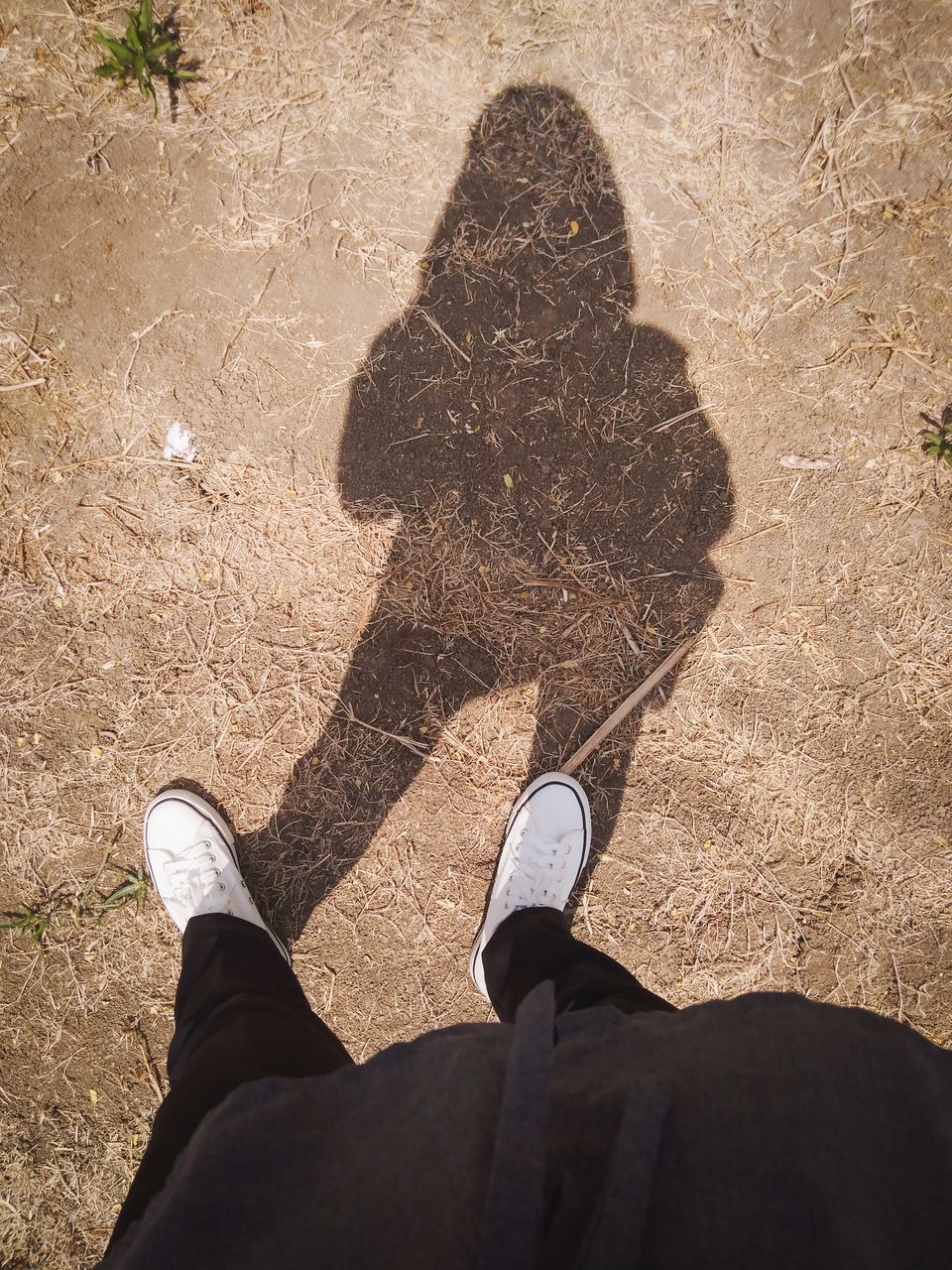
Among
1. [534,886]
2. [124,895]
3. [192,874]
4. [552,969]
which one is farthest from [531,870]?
[124,895]

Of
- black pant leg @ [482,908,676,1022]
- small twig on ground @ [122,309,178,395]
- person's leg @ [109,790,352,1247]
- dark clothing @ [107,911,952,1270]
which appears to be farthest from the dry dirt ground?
dark clothing @ [107,911,952,1270]

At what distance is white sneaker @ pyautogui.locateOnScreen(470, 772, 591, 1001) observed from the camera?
2.27 meters

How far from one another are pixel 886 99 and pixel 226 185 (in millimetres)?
2516

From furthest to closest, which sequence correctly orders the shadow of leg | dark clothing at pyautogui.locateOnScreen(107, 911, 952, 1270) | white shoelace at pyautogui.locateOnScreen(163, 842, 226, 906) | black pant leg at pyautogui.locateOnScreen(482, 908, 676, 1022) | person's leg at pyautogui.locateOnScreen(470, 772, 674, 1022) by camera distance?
the shadow of leg → white shoelace at pyautogui.locateOnScreen(163, 842, 226, 906) → person's leg at pyautogui.locateOnScreen(470, 772, 674, 1022) → black pant leg at pyautogui.locateOnScreen(482, 908, 676, 1022) → dark clothing at pyautogui.locateOnScreen(107, 911, 952, 1270)

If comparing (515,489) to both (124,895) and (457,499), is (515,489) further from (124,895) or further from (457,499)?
(124,895)

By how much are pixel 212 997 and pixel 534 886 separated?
1120 mm

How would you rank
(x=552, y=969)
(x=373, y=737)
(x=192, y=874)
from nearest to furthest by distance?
(x=552, y=969)
(x=192, y=874)
(x=373, y=737)

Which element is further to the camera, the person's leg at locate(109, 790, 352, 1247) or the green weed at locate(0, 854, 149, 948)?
the green weed at locate(0, 854, 149, 948)

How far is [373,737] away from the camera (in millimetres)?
2344

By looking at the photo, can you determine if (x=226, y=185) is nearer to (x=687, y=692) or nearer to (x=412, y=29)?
(x=412, y=29)

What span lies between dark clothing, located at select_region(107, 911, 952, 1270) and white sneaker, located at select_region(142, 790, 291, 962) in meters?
1.11

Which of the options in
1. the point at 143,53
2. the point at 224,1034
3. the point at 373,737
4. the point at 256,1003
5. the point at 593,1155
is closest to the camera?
the point at 593,1155

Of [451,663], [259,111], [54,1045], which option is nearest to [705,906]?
[451,663]

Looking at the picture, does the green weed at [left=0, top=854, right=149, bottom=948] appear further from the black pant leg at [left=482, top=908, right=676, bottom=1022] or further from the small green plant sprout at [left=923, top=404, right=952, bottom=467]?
the small green plant sprout at [left=923, top=404, right=952, bottom=467]
